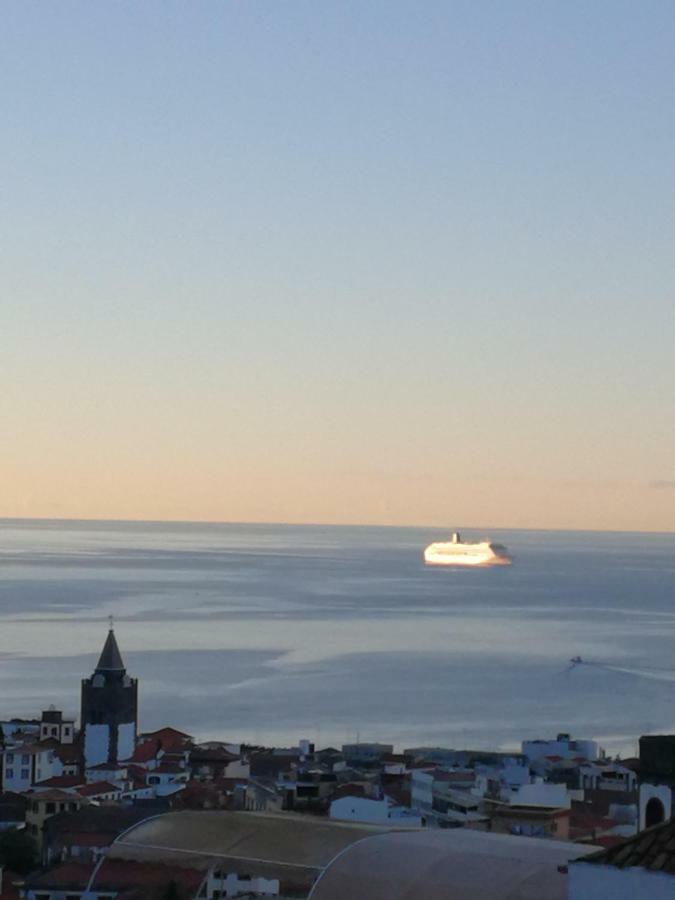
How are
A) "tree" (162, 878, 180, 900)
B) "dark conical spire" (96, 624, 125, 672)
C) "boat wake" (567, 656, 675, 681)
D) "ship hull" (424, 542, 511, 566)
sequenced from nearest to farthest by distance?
1. "tree" (162, 878, 180, 900)
2. "dark conical spire" (96, 624, 125, 672)
3. "boat wake" (567, 656, 675, 681)
4. "ship hull" (424, 542, 511, 566)

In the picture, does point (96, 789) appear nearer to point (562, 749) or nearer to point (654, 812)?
point (562, 749)

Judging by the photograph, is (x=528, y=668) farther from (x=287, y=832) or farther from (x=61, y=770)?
(x=287, y=832)

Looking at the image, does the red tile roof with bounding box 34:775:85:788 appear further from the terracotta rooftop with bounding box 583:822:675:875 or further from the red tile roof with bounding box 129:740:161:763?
the terracotta rooftop with bounding box 583:822:675:875

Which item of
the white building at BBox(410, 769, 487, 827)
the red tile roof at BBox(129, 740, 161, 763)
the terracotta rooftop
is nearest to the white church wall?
the red tile roof at BBox(129, 740, 161, 763)

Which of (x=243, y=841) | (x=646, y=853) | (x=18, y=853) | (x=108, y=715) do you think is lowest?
(x=18, y=853)

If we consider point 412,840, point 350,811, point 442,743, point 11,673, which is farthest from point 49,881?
point 11,673

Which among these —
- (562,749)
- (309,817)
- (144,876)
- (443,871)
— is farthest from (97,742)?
(443,871)

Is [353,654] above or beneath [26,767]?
above
